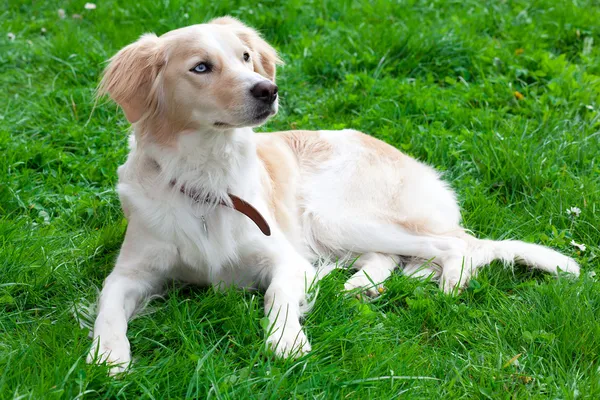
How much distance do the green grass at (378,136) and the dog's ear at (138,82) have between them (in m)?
0.80

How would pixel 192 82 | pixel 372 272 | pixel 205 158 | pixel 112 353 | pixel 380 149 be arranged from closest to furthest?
pixel 112 353 → pixel 192 82 → pixel 205 158 → pixel 372 272 → pixel 380 149

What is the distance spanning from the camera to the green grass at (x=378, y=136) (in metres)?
2.52

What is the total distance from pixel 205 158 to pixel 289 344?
0.91 m

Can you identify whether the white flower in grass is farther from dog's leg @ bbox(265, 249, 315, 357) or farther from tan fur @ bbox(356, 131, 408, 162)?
dog's leg @ bbox(265, 249, 315, 357)

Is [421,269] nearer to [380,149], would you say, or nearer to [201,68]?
[380,149]

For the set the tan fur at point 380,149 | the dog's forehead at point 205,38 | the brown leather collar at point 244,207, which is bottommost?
the tan fur at point 380,149

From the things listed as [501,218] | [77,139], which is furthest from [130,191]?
[501,218]

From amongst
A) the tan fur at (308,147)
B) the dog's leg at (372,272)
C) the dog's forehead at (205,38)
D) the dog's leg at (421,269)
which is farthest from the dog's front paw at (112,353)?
the tan fur at (308,147)

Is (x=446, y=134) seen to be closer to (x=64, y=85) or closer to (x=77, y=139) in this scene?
(x=77, y=139)

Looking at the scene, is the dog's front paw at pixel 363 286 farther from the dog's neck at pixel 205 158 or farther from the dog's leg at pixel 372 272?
the dog's neck at pixel 205 158

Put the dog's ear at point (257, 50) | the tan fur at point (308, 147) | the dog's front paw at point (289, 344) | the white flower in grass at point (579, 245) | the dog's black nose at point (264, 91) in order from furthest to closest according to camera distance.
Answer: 1. the tan fur at point (308, 147)
2. the white flower in grass at point (579, 245)
3. the dog's ear at point (257, 50)
4. the dog's black nose at point (264, 91)
5. the dog's front paw at point (289, 344)

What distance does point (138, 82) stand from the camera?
3.01 metres

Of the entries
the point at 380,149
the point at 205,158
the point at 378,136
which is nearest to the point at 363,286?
the point at 205,158

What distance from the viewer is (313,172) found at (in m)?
3.87
